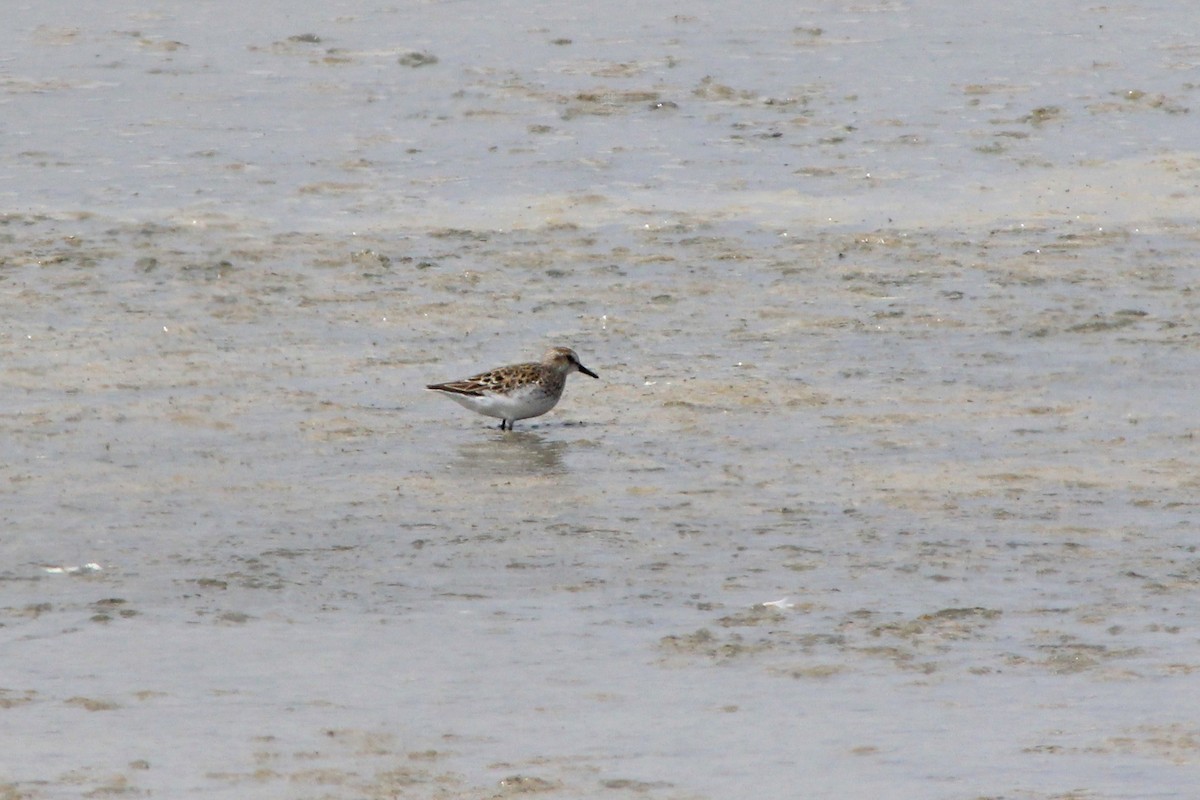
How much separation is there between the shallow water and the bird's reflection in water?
0.14 feet

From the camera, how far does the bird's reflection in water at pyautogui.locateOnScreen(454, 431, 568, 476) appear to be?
13.9m

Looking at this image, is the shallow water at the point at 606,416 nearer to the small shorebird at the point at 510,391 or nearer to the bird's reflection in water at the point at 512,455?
the bird's reflection in water at the point at 512,455

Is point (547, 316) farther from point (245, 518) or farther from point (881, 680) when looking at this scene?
point (881, 680)

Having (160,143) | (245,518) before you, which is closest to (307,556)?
(245,518)

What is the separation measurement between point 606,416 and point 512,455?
3.18 feet

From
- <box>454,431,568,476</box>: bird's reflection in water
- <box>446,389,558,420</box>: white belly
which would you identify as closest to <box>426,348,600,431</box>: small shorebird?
<box>446,389,558,420</box>: white belly

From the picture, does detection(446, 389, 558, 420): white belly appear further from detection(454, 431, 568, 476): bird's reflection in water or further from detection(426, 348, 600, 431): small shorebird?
detection(454, 431, 568, 476): bird's reflection in water

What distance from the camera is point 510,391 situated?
47.7 feet

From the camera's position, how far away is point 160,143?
73.4 ft

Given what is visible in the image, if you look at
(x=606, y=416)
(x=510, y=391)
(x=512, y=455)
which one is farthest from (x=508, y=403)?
→ (x=606, y=416)

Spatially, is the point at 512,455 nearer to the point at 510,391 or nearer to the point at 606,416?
the point at 510,391

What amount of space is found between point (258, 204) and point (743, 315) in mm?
5118

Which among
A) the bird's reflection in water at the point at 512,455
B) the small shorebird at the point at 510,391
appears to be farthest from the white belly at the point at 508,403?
the bird's reflection in water at the point at 512,455

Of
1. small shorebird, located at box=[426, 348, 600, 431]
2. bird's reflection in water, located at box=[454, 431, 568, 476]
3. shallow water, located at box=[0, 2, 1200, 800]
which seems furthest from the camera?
small shorebird, located at box=[426, 348, 600, 431]
